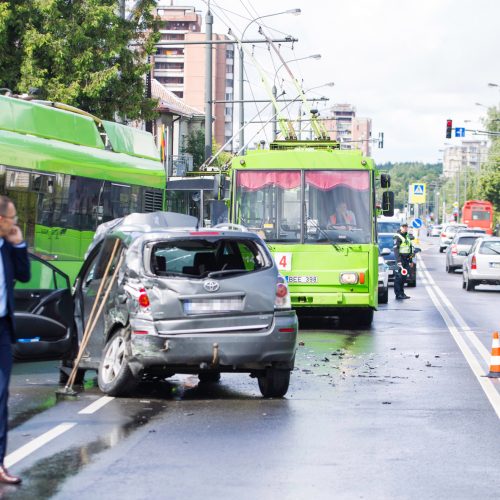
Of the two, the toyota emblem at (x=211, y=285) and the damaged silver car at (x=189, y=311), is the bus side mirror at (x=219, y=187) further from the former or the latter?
the toyota emblem at (x=211, y=285)

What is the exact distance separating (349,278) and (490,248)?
700 inches

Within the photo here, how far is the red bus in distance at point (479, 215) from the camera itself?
10475 centimetres

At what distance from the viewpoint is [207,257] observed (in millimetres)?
12453

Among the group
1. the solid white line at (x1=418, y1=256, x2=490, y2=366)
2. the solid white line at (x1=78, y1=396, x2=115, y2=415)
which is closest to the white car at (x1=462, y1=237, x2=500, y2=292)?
the solid white line at (x1=418, y1=256, x2=490, y2=366)

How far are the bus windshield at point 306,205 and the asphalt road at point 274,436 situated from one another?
5823 mm

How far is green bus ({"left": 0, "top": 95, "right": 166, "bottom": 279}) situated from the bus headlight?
13.5 feet

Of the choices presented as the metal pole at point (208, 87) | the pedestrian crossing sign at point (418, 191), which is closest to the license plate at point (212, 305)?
the metal pole at point (208, 87)

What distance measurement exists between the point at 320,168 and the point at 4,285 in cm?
1465

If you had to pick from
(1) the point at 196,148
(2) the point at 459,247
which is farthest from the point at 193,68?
(2) the point at 459,247

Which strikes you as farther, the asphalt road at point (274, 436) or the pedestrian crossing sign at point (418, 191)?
the pedestrian crossing sign at point (418, 191)

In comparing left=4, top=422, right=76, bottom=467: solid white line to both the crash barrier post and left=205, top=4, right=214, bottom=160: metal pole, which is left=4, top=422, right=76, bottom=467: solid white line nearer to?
the crash barrier post

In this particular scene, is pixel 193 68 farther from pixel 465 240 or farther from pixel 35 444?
pixel 35 444

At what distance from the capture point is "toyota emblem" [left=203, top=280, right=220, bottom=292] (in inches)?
460

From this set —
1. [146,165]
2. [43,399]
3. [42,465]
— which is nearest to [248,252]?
[43,399]
